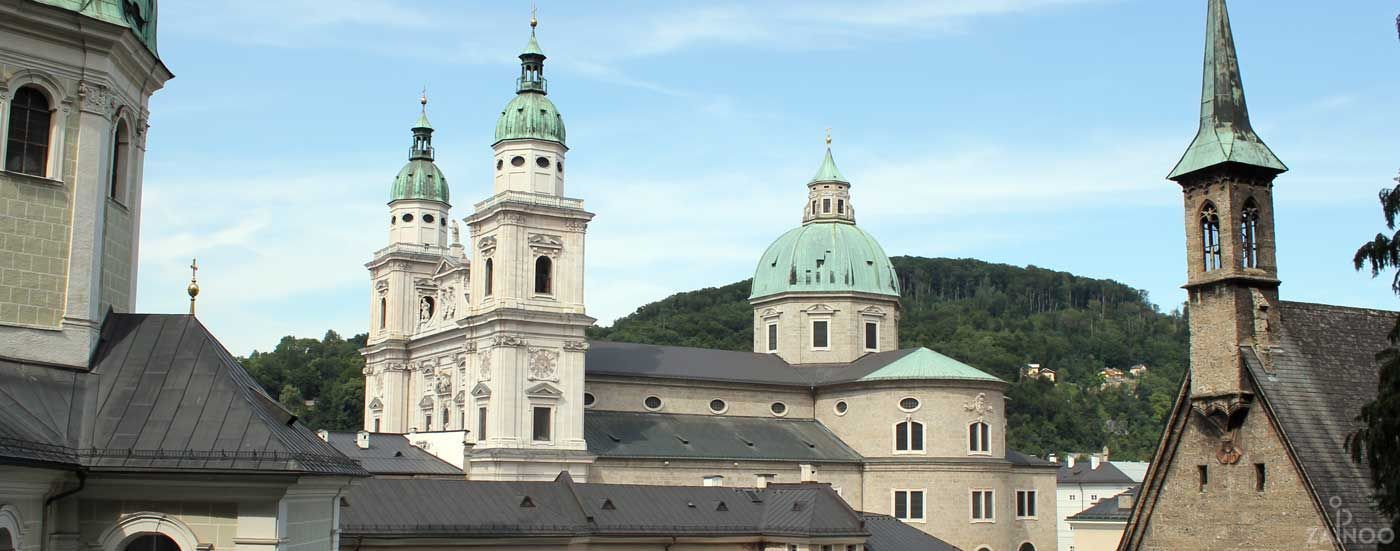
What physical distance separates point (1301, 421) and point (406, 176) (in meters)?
59.1

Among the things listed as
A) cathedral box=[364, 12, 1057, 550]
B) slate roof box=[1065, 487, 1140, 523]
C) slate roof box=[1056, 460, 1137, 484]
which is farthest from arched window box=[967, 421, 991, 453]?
slate roof box=[1056, 460, 1137, 484]

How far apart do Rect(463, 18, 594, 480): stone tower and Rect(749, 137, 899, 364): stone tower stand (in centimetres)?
2069

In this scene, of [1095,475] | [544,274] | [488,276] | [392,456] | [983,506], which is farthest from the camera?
[1095,475]

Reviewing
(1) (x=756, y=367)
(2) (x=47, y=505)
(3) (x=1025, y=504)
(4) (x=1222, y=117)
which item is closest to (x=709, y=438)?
(1) (x=756, y=367)

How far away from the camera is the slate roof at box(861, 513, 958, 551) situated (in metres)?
52.7

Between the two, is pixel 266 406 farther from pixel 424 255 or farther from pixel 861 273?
pixel 861 273

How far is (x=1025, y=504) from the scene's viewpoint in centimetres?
7500

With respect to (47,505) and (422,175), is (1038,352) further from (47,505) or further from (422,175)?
(47,505)

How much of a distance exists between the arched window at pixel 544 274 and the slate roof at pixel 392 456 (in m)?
9.34

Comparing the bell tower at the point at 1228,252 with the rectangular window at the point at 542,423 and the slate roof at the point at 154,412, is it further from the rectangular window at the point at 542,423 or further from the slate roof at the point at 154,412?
the rectangular window at the point at 542,423

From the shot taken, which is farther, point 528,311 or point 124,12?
point 528,311

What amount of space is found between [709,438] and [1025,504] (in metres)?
18.4

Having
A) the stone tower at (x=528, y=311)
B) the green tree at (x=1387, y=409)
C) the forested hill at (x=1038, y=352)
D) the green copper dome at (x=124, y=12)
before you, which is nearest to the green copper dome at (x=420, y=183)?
the stone tower at (x=528, y=311)

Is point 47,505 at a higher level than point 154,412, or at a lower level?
lower
